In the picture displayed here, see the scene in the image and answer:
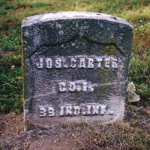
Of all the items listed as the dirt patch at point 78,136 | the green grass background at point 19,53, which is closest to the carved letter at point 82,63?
the dirt patch at point 78,136

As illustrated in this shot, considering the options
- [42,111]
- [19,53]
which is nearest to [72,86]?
[42,111]

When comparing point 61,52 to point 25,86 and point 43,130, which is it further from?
point 43,130

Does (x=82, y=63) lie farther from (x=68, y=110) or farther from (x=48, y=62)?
(x=68, y=110)

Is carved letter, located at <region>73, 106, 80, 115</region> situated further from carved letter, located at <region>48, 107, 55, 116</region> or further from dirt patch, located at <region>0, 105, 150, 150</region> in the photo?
carved letter, located at <region>48, 107, 55, 116</region>

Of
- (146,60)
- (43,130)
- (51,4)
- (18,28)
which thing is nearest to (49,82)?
(43,130)

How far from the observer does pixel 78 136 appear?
7.10 ft

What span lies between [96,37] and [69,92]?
0.65 m

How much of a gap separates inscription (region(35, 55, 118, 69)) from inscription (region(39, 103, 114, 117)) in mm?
464

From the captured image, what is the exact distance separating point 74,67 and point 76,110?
507mm

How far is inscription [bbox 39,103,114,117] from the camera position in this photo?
221 cm

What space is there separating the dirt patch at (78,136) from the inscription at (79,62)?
70 cm

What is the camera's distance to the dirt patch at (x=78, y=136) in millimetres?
2049

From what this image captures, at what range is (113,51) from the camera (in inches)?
81.5

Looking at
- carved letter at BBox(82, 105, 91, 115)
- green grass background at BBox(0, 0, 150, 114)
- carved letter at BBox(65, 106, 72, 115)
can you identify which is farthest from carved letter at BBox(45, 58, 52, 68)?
green grass background at BBox(0, 0, 150, 114)
